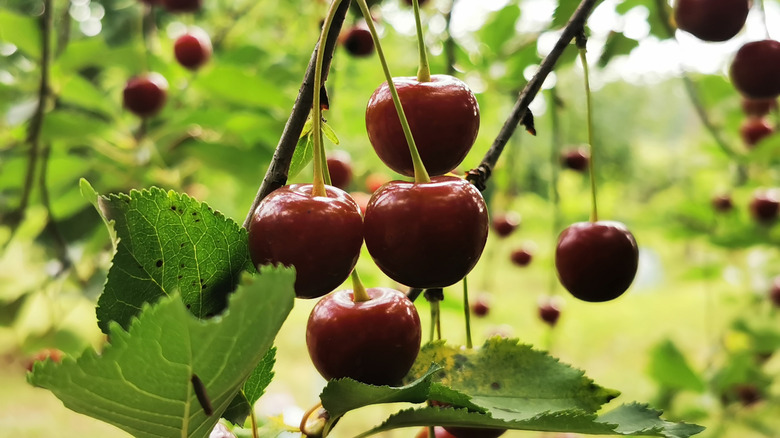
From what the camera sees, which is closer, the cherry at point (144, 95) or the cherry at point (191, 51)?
the cherry at point (144, 95)

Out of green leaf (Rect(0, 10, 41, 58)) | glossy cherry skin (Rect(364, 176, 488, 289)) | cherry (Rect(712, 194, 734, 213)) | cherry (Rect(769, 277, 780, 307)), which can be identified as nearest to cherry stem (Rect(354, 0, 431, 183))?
glossy cherry skin (Rect(364, 176, 488, 289))

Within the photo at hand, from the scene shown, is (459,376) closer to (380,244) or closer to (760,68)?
(380,244)

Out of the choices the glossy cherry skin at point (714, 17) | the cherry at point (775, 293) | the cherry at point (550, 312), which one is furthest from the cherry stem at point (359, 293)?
the cherry at point (775, 293)

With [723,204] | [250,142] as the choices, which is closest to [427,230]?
[250,142]

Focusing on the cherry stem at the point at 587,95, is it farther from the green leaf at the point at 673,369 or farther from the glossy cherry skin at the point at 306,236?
the green leaf at the point at 673,369

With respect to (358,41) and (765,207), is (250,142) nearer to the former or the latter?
(358,41)

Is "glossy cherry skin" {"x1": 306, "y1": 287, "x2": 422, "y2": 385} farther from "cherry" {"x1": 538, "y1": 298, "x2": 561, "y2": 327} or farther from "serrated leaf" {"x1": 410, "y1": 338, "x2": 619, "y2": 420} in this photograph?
"cherry" {"x1": 538, "y1": 298, "x2": 561, "y2": 327}

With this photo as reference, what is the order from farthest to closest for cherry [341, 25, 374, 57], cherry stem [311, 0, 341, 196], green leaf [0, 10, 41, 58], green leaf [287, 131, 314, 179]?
green leaf [0, 10, 41, 58] → cherry [341, 25, 374, 57] → green leaf [287, 131, 314, 179] → cherry stem [311, 0, 341, 196]
